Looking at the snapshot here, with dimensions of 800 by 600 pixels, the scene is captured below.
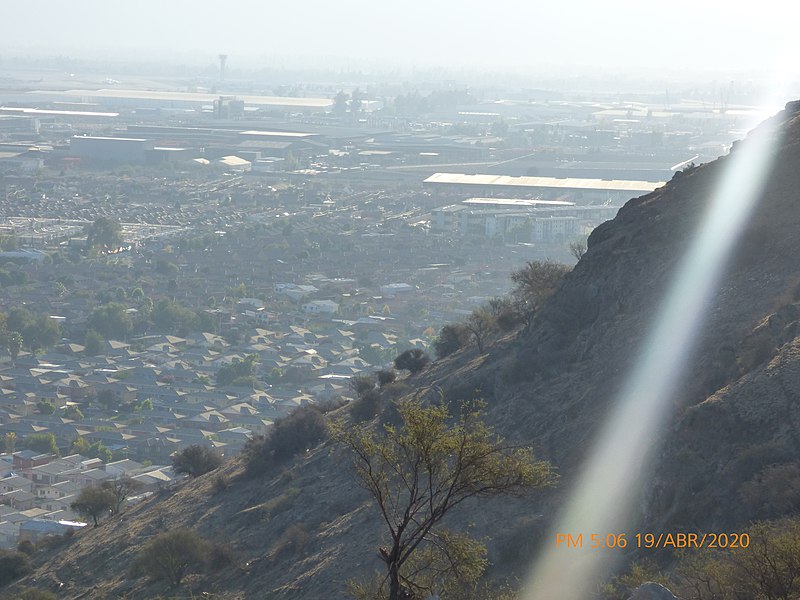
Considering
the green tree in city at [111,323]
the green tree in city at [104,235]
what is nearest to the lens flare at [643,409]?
the green tree in city at [111,323]

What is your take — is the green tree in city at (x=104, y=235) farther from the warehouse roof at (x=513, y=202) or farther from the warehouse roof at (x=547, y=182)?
the warehouse roof at (x=547, y=182)

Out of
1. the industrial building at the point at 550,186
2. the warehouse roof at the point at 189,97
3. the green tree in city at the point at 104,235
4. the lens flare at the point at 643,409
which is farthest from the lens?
the warehouse roof at the point at 189,97

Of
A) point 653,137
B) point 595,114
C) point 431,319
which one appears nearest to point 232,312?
point 431,319

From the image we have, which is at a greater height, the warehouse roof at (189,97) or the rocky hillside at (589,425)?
the rocky hillside at (589,425)

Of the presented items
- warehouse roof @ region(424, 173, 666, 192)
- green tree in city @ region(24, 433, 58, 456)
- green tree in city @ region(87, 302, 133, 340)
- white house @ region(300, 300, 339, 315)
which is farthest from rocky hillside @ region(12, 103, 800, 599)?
warehouse roof @ region(424, 173, 666, 192)

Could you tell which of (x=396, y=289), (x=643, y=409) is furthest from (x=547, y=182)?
(x=643, y=409)

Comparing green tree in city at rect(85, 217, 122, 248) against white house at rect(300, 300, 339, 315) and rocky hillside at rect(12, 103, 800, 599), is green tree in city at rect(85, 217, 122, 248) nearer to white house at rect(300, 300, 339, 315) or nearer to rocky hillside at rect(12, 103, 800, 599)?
white house at rect(300, 300, 339, 315)

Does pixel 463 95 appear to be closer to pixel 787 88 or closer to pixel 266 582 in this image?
pixel 787 88
